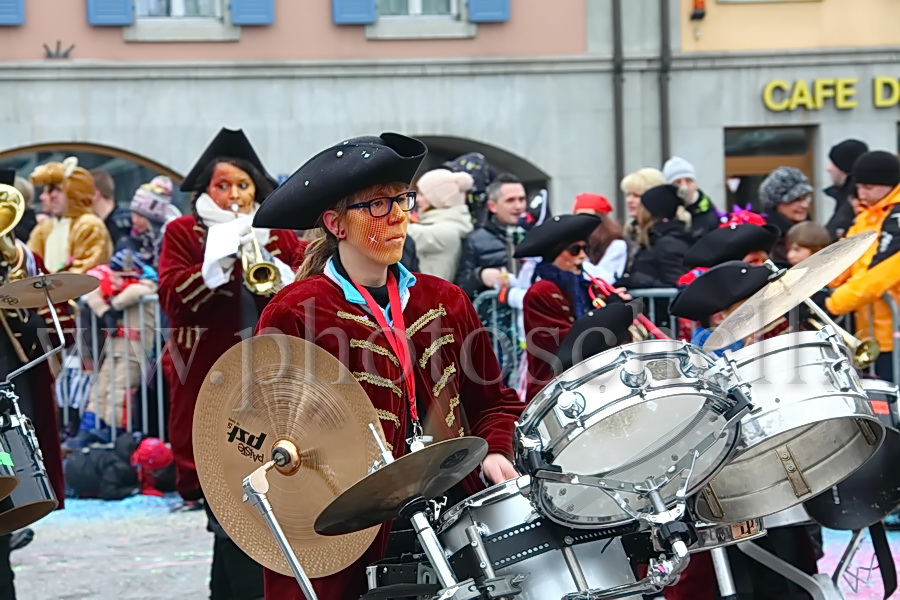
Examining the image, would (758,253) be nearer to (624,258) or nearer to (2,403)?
(624,258)

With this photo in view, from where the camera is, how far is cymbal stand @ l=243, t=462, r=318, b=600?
3.43m

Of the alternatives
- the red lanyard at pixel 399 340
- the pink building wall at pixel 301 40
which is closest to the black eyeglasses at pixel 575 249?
the red lanyard at pixel 399 340

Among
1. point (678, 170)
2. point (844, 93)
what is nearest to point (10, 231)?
point (678, 170)

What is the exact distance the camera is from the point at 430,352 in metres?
4.13

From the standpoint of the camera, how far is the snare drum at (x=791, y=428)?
154 inches

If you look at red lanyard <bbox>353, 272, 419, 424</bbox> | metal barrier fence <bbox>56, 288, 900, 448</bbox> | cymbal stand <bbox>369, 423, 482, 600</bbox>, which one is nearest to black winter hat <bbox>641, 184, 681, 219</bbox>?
metal barrier fence <bbox>56, 288, 900, 448</bbox>

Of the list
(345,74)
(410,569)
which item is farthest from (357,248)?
(345,74)

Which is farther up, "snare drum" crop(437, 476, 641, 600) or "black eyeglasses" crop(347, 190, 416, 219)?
"black eyeglasses" crop(347, 190, 416, 219)

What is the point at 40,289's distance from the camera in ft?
17.8

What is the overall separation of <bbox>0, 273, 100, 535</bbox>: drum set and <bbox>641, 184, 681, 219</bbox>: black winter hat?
429 centimetres

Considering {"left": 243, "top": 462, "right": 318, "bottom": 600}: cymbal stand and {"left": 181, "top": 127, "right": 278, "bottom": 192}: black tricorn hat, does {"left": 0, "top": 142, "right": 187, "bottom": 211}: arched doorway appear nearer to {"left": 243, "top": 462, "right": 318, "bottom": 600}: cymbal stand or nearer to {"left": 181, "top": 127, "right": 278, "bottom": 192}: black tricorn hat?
{"left": 181, "top": 127, "right": 278, "bottom": 192}: black tricorn hat

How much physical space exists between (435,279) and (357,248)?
1.06 feet

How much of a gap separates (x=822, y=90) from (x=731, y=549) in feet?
37.6

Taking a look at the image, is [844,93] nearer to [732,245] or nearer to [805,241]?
[805,241]
